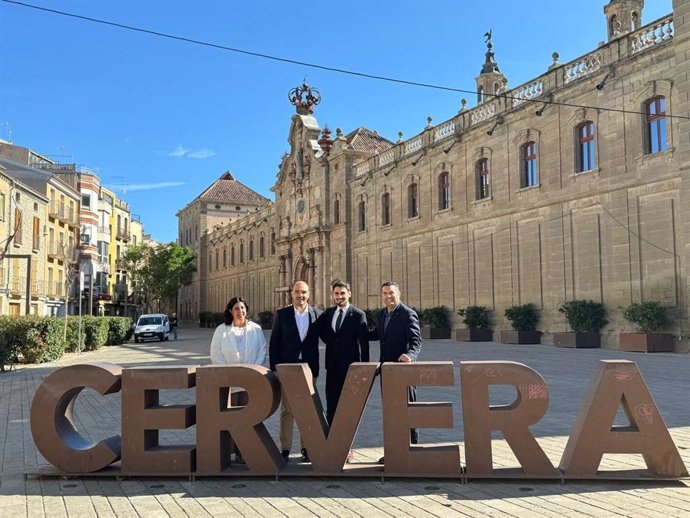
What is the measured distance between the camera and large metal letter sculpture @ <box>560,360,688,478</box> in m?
5.78

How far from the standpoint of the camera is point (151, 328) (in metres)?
37.2

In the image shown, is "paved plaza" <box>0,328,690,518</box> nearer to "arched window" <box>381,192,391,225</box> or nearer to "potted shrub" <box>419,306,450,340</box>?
"potted shrub" <box>419,306,450,340</box>

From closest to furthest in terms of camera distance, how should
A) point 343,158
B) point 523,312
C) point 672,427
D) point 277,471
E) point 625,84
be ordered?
1. point 277,471
2. point 672,427
3. point 625,84
4. point 523,312
5. point 343,158

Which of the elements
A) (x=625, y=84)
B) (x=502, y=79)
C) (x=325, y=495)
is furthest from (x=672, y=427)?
(x=502, y=79)

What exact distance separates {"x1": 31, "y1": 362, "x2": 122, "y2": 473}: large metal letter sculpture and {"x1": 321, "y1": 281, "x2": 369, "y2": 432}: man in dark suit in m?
2.09

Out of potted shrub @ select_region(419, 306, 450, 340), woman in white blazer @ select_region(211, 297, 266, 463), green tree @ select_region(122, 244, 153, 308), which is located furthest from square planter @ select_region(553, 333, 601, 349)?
green tree @ select_region(122, 244, 153, 308)

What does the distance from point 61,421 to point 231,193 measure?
245ft

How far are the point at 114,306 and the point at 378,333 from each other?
61489 mm

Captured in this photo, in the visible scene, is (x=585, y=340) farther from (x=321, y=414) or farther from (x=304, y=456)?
(x=321, y=414)

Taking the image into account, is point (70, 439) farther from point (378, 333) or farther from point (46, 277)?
point (46, 277)

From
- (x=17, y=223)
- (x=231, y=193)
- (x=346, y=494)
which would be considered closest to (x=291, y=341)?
(x=346, y=494)

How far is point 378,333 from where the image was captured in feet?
22.2

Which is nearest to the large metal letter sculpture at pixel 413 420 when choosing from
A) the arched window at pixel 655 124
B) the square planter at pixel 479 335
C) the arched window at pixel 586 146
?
the arched window at pixel 655 124

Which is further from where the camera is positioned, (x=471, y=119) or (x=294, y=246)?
(x=294, y=246)
